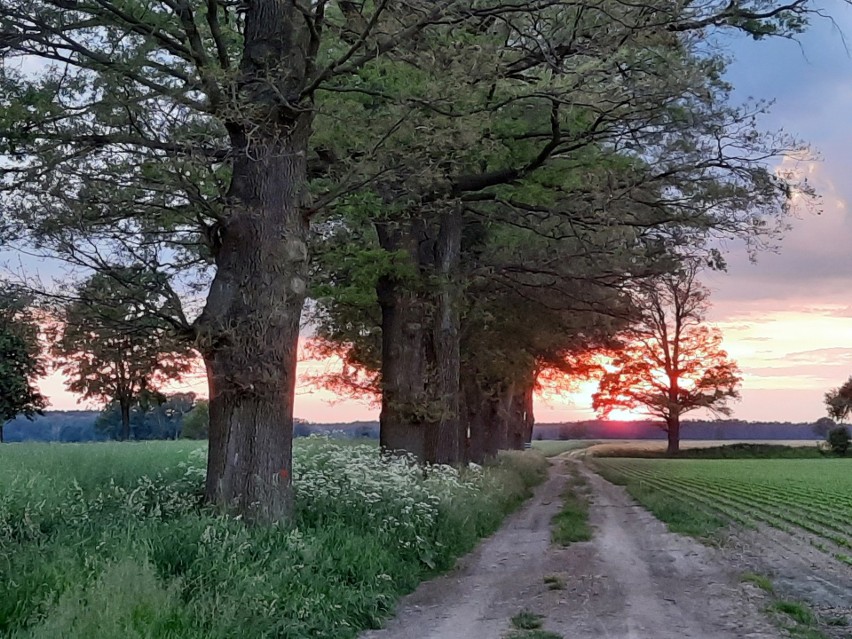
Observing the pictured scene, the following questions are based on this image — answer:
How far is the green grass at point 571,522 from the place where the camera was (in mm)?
14969

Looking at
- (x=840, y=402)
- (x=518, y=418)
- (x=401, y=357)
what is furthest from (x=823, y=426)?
(x=401, y=357)

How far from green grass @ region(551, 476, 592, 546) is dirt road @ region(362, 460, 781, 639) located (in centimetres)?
25

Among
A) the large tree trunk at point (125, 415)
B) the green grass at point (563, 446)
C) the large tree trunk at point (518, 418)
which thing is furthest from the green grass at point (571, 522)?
the green grass at point (563, 446)

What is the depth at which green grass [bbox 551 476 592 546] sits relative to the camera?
49.1 feet

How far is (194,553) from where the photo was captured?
7984mm

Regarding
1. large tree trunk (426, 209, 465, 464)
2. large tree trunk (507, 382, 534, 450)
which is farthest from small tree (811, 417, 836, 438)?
large tree trunk (426, 209, 465, 464)

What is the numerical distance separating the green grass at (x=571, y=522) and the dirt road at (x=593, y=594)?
255 millimetres

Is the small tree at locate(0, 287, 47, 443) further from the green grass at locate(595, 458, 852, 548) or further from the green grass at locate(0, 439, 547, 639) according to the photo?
the green grass at locate(595, 458, 852, 548)

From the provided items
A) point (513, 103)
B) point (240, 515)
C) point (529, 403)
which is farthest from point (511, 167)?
point (529, 403)

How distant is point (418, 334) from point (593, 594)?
31.2 ft

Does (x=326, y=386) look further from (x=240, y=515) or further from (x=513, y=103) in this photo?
(x=240, y=515)

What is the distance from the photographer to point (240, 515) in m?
9.65

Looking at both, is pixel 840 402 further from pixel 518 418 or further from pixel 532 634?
pixel 532 634

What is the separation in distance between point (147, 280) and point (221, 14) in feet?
17.5
